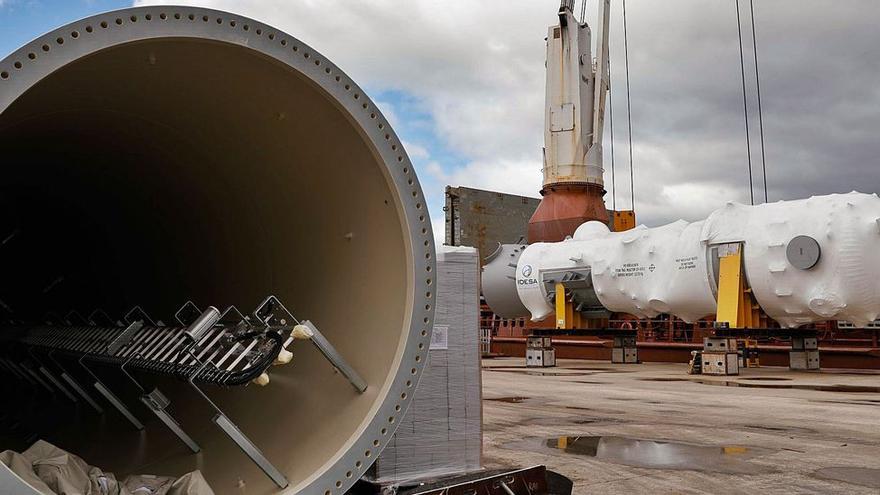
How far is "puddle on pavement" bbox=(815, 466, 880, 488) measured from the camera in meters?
4.36

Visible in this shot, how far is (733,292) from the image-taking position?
11.6 m

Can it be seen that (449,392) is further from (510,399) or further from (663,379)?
(663,379)

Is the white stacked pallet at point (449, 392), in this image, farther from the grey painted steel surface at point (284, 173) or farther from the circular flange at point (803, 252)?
the circular flange at point (803, 252)

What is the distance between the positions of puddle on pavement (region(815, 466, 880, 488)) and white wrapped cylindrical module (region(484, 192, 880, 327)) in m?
6.34

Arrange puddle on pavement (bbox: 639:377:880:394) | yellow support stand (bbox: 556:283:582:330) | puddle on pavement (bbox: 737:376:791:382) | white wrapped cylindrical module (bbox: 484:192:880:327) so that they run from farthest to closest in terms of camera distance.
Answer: yellow support stand (bbox: 556:283:582:330) → puddle on pavement (bbox: 737:376:791:382) → white wrapped cylindrical module (bbox: 484:192:880:327) → puddle on pavement (bbox: 639:377:880:394)

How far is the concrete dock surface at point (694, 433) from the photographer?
451 cm

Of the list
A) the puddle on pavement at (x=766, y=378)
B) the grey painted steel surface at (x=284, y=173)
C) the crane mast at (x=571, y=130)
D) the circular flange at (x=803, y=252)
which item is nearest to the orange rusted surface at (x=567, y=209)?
the crane mast at (x=571, y=130)

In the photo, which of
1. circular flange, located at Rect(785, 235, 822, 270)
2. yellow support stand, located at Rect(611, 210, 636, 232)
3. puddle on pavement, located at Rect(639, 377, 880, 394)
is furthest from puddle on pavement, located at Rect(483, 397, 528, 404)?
yellow support stand, located at Rect(611, 210, 636, 232)

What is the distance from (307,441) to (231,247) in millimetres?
1489

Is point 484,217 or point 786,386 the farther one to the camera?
point 484,217

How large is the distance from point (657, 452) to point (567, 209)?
13883 mm

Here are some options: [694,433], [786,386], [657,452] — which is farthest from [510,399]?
[786,386]

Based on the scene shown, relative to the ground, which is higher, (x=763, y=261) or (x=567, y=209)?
(x=567, y=209)

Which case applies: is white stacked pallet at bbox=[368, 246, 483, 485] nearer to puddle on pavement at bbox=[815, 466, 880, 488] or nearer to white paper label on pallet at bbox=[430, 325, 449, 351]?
white paper label on pallet at bbox=[430, 325, 449, 351]
